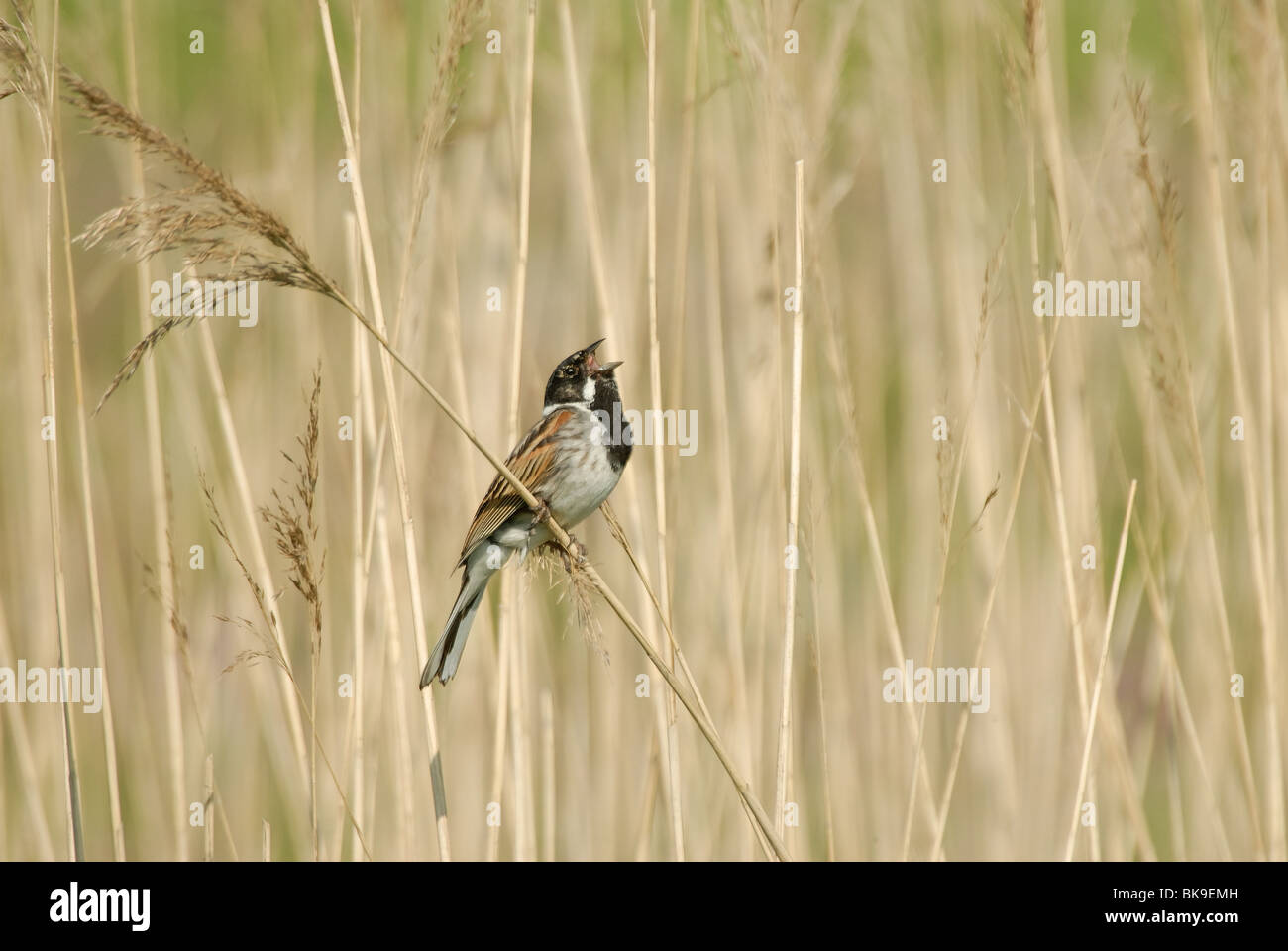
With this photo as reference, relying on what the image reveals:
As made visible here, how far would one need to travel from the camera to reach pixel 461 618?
2920 mm

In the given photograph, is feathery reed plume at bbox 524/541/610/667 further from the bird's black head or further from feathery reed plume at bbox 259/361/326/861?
the bird's black head

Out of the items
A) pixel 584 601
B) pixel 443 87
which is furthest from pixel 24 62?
pixel 584 601

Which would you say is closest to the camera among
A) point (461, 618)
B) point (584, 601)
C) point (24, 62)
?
point (24, 62)

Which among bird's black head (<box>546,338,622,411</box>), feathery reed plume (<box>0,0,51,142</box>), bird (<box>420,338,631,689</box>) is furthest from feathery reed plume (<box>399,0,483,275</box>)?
bird's black head (<box>546,338,622,411</box>)

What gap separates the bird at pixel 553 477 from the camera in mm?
2975

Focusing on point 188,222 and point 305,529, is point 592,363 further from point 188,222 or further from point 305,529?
point 188,222

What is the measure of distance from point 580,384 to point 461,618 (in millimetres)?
899

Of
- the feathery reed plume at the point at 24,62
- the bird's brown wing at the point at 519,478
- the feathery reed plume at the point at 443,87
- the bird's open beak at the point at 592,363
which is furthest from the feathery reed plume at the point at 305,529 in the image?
the bird's open beak at the point at 592,363

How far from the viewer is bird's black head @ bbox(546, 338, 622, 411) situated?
339 cm

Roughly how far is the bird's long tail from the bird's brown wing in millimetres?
45

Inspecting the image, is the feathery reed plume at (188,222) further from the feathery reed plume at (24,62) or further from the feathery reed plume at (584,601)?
the feathery reed plume at (584,601)
